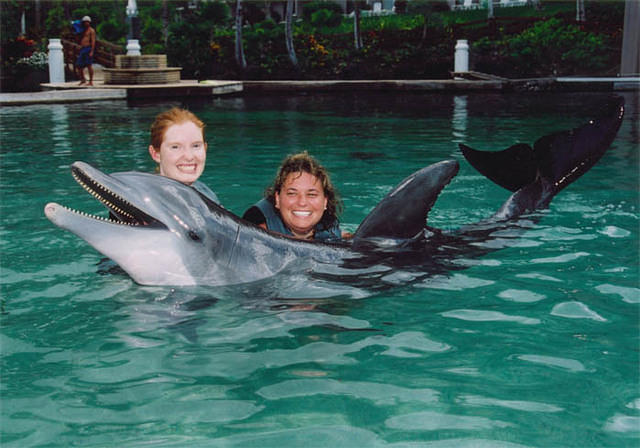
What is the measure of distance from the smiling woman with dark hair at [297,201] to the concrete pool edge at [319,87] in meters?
15.0

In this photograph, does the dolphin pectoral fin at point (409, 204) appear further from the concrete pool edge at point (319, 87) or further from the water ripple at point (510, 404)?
the concrete pool edge at point (319, 87)

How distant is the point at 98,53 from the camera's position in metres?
31.7

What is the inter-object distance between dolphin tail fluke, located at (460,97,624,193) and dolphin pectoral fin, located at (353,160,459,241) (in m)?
1.32

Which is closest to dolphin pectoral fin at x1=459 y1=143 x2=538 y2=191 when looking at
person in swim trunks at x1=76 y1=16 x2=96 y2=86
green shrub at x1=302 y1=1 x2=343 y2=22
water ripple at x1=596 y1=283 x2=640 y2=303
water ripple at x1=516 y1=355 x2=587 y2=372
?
water ripple at x1=596 y1=283 x2=640 y2=303

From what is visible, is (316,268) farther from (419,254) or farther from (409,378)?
(409,378)

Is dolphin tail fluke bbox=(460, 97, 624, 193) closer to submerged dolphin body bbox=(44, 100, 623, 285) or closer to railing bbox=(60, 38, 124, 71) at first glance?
submerged dolphin body bbox=(44, 100, 623, 285)

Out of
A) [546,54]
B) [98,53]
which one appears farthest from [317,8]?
[546,54]

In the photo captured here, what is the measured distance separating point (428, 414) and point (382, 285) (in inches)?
62.9

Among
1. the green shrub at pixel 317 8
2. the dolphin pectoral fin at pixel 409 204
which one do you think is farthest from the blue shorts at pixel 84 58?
the green shrub at pixel 317 8

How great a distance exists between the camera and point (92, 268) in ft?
17.7

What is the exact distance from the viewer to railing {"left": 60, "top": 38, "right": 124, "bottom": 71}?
29219mm

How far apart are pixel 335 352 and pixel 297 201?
1530 mm

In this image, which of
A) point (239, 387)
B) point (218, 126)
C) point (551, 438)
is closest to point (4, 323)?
point (239, 387)

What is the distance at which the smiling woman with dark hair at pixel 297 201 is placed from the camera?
16.9 feet
